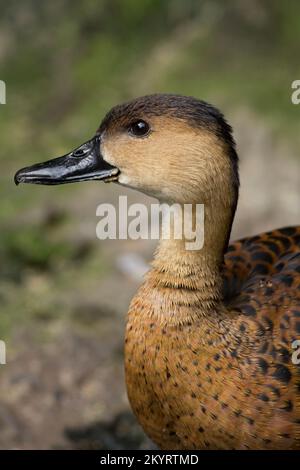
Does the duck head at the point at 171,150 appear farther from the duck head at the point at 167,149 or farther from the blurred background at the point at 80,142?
the blurred background at the point at 80,142

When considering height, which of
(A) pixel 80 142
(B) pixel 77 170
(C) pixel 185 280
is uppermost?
(A) pixel 80 142

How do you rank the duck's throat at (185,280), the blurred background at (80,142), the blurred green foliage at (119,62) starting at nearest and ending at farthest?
the duck's throat at (185,280) → the blurred background at (80,142) → the blurred green foliage at (119,62)

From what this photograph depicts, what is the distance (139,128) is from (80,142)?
9.94ft

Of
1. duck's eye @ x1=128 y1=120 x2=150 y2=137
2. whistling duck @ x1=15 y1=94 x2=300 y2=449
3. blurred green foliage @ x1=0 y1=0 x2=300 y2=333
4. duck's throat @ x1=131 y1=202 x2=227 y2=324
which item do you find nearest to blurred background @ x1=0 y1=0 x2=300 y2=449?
blurred green foliage @ x1=0 y1=0 x2=300 y2=333

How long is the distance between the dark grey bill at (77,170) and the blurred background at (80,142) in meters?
1.24

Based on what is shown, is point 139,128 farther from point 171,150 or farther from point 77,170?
point 77,170

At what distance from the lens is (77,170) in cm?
294

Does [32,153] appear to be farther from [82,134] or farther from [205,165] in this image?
[205,165]

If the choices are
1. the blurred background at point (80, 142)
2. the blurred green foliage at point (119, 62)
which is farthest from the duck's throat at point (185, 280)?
the blurred green foliage at point (119, 62)

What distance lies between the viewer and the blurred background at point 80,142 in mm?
3943

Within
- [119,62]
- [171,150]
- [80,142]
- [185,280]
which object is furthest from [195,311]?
[119,62]

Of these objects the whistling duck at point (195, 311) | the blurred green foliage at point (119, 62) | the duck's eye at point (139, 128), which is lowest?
the whistling duck at point (195, 311)

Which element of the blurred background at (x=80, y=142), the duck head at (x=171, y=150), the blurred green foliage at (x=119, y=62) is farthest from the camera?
the blurred green foliage at (x=119, y=62)

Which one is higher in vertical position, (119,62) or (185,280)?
(119,62)
